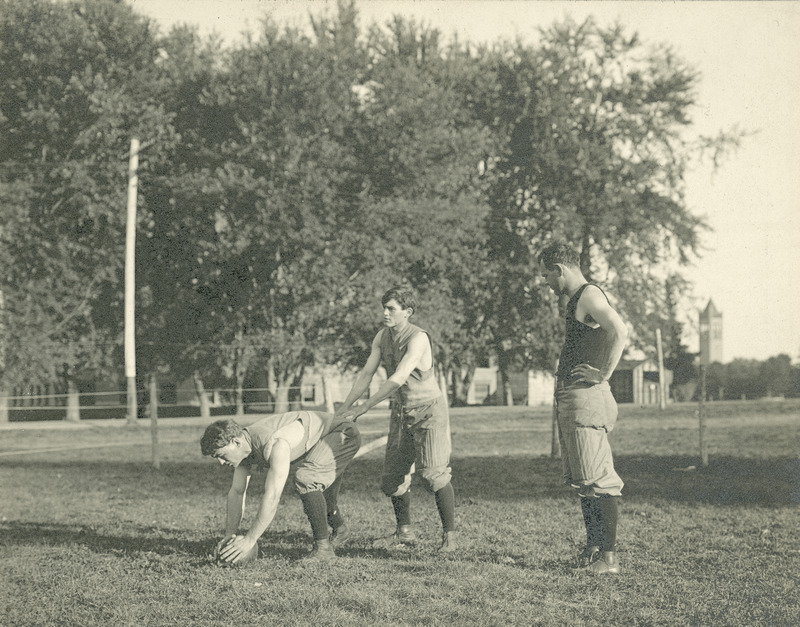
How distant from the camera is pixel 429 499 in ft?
28.3

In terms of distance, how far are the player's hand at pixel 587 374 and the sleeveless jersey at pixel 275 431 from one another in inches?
68.3

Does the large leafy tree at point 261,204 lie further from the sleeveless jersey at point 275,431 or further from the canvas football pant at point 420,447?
the sleeveless jersey at point 275,431

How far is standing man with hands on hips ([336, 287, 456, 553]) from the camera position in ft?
19.6

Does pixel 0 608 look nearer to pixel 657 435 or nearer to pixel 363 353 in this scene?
pixel 657 435

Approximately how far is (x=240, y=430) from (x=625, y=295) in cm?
2677

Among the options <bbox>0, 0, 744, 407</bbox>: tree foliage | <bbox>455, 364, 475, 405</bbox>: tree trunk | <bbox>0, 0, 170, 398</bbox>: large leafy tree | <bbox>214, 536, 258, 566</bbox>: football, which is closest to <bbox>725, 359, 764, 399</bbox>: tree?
<bbox>455, 364, 475, 405</bbox>: tree trunk

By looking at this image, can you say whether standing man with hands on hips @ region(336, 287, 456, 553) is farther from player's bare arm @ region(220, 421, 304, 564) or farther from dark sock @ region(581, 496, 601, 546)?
dark sock @ region(581, 496, 601, 546)

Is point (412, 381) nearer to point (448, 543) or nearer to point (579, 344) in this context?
point (448, 543)

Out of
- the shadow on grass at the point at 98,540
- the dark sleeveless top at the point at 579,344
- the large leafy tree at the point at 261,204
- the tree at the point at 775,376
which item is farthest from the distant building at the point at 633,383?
the dark sleeveless top at the point at 579,344

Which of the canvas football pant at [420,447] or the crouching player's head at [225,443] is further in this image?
the canvas football pant at [420,447]

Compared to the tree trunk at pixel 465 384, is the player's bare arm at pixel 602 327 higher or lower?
higher

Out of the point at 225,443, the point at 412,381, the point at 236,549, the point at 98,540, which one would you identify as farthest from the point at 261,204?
the point at 236,549

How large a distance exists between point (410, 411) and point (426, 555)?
99 cm

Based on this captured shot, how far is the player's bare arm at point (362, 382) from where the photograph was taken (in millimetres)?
5906
